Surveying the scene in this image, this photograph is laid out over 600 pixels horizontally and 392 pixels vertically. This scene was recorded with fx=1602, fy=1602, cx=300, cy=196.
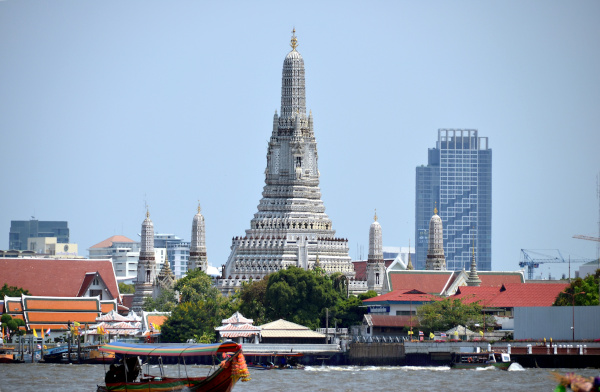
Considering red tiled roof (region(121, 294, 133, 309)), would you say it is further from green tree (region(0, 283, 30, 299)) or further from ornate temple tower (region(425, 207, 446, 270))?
ornate temple tower (region(425, 207, 446, 270))

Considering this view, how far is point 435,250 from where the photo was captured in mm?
142000

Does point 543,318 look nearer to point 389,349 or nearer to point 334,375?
point 389,349

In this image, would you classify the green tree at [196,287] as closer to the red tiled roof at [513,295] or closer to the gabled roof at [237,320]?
the gabled roof at [237,320]

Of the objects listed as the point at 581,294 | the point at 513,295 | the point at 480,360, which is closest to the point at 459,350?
the point at 480,360

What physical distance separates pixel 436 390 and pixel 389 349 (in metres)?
22.9

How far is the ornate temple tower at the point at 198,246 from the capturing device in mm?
139125

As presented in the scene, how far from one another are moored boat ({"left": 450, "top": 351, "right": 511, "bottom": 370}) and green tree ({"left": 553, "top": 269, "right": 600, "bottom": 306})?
12506 millimetres

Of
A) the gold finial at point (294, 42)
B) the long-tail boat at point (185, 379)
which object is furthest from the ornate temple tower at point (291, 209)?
the long-tail boat at point (185, 379)

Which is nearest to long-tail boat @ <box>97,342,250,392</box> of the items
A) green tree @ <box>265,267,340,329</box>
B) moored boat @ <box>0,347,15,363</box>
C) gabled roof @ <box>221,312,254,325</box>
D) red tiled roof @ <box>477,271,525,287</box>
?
moored boat @ <box>0,347,15,363</box>

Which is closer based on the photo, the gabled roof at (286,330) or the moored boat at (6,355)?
the moored boat at (6,355)

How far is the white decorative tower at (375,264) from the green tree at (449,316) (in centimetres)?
2442

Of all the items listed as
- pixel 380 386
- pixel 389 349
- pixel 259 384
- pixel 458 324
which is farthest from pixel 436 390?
pixel 458 324

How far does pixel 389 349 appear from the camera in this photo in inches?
3792

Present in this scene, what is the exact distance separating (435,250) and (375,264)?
10390 millimetres
